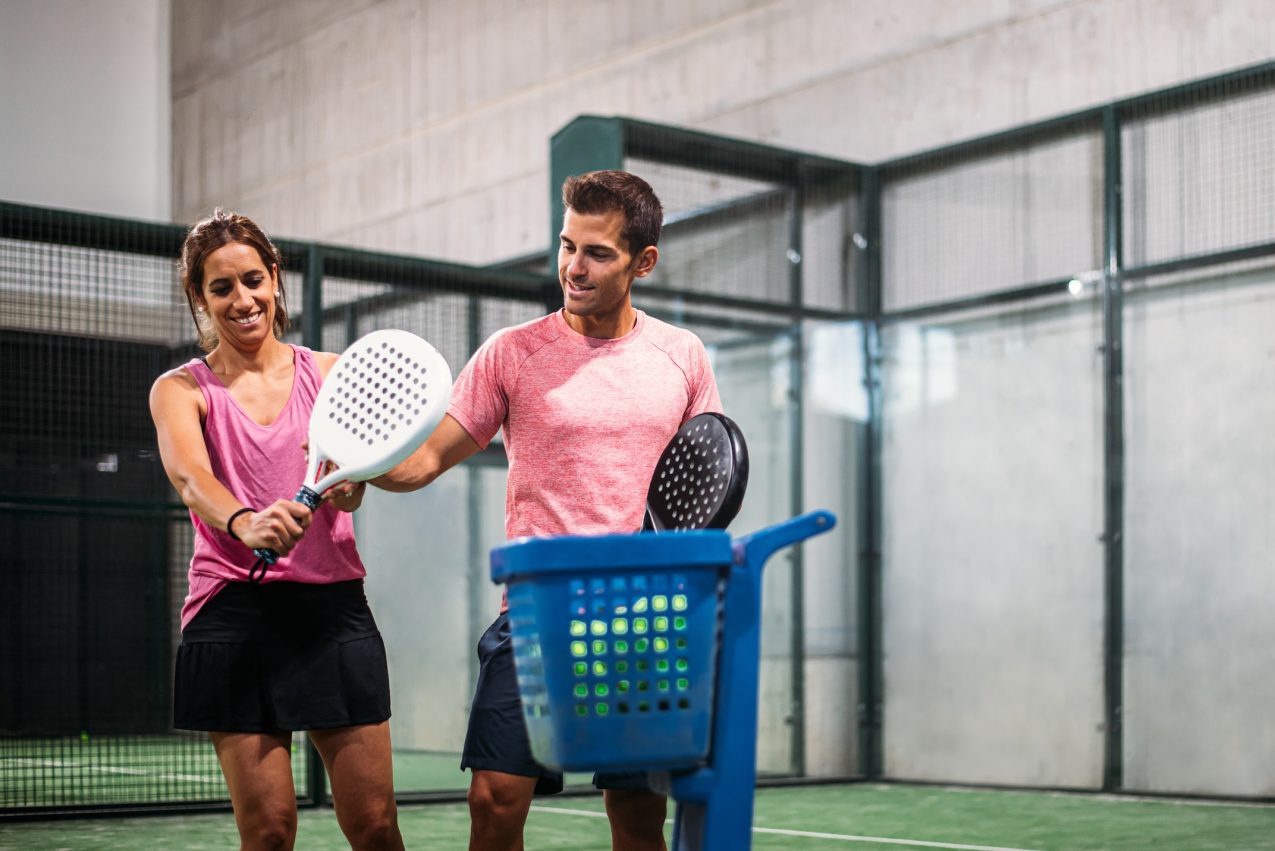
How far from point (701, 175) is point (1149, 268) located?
2.09 metres

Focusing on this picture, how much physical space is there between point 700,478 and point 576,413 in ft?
0.97

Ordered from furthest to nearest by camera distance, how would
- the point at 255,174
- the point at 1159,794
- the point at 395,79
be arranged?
the point at 255,174, the point at 395,79, the point at 1159,794

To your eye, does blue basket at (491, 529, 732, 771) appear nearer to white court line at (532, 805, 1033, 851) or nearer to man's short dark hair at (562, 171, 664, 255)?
man's short dark hair at (562, 171, 664, 255)

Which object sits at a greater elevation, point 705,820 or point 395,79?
point 395,79

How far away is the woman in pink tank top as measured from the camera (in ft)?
9.34

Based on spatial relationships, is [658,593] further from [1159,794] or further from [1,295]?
[1159,794]

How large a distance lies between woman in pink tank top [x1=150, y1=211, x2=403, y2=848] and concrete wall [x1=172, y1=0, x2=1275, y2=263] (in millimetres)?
5207

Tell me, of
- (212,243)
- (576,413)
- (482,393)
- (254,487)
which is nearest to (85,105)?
(212,243)

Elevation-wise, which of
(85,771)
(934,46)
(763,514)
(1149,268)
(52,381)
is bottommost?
(85,771)

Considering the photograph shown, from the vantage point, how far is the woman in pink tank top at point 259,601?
2.85 metres

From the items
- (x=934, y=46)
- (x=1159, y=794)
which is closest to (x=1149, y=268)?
(x=934, y=46)

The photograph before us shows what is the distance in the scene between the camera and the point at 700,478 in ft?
8.52

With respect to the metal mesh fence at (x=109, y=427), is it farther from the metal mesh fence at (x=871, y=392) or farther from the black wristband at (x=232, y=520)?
the black wristband at (x=232, y=520)

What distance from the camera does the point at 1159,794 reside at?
6.97m
